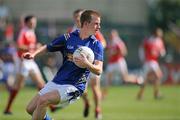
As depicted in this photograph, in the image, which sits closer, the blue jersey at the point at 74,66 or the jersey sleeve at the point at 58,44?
the blue jersey at the point at 74,66

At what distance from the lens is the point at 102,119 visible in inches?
660

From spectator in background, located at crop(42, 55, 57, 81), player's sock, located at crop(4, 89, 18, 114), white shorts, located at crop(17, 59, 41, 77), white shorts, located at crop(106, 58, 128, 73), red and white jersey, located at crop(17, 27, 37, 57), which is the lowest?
spectator in background, located at crop(42, 55, 57, 81)

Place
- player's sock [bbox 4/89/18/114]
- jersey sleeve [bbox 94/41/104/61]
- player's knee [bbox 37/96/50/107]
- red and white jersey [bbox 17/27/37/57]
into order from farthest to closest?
1. red and white jersey [bbox 17/27/37/57]
2. player's sock [bbox 4/89/18/114]
3. jersey sleeve [bbox 94/41/104/61]
4. player's knee [bbox 37/96/50/107]

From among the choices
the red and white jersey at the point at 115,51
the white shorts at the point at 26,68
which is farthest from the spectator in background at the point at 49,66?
the white shorts at the point at 26,68

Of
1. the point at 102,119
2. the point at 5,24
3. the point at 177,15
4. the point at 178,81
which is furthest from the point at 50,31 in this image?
the point at 102,119

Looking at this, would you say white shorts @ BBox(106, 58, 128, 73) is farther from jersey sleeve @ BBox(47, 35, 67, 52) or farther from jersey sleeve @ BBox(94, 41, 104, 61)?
jersey sleeve @ BBox(94, 41, 104, 61)

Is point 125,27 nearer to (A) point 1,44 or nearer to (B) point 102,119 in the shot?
(A) point 1,44

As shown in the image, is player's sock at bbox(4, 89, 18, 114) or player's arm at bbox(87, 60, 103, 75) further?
player's sock at bbox(4, 89, 18, 114)

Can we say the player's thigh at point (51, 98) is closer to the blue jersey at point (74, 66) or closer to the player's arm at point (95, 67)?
the blue jersey at point (74, 66)

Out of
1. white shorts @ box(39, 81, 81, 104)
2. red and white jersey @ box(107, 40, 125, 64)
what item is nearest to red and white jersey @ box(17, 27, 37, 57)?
white shorts @ box(39, 81, 81, 104)

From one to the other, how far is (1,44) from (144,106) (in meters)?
11.8

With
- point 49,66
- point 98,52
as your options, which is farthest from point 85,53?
point 49,66

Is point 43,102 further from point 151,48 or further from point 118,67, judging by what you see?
point 151,48

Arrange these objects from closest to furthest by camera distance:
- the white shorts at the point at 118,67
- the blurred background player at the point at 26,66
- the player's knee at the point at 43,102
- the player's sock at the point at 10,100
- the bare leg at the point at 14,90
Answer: the player's knee at the point at 43,102 → the player's sock at the point at 10,100 → the bare leg at the point at 14,90 → the blurred background player at the point at 26,66 → the white shorts at the point at 118,67
